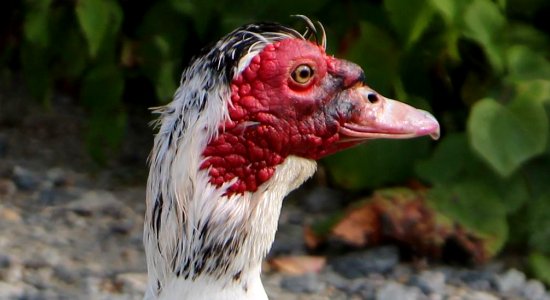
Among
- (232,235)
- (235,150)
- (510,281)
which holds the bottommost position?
(510,281)

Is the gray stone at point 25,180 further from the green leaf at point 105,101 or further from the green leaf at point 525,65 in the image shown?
the green leaf at point 525,65

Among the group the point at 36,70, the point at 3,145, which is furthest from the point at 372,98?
the point at 3,145

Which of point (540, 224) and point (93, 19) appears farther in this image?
point (93, 19)

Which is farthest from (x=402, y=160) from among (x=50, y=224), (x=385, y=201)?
(x=50, y=224)

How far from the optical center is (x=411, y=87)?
5145 millimetres

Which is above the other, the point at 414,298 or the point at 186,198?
the point at 186,198

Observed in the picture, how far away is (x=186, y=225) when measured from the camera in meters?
2.82

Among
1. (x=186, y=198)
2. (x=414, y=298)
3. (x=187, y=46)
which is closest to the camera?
(x=186, y=198)

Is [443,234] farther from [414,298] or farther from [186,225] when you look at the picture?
[186,225]

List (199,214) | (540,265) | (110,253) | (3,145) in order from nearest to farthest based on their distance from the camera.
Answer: (199,214) → (540,265) → (110,253) → (3,145)

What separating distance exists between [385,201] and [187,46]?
3.48 feet

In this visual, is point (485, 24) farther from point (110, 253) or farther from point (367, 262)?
point (110, 253)

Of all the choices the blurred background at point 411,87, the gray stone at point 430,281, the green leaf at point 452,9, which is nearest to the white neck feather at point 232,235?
the green leaf at point 452,9

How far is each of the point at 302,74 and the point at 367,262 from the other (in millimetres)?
2152
